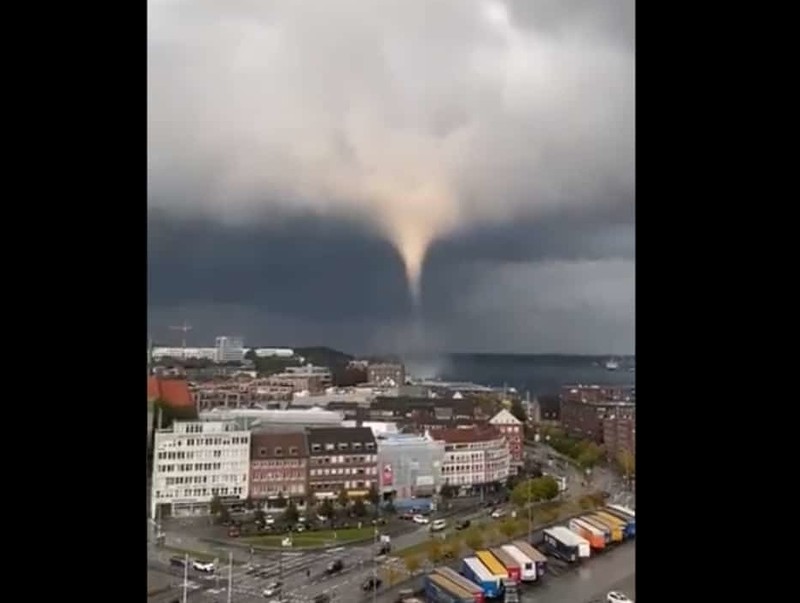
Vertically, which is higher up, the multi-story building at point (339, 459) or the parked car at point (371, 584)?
the multi-story building at point (339, 459)

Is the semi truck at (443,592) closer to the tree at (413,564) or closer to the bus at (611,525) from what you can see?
the tree at (413,564)

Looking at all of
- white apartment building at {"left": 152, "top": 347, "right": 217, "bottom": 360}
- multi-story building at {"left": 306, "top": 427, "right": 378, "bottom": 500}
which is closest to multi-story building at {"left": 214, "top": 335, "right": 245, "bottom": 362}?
white apartment building at {"left": 152, "top": 347, "right": 217, "bottom": 360}

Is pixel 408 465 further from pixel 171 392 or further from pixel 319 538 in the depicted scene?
pixel 171 392

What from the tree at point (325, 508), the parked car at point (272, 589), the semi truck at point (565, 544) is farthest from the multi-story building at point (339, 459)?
the semi truck at point (565, 544)

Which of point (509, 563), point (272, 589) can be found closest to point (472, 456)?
point (509, 563)
